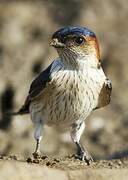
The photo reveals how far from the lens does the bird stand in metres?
10.4

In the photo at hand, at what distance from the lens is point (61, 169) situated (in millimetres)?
9102

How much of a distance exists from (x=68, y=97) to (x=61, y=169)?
1479mm

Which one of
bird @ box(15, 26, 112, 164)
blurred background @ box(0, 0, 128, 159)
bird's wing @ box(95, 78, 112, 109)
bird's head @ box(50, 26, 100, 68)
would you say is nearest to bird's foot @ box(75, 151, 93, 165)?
bird @ box(15, 26, 112, 164)

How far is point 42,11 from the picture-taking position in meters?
18.9

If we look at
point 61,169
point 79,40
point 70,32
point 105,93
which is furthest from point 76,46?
point 61,169

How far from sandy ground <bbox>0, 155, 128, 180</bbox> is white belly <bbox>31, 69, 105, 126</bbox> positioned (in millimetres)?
488

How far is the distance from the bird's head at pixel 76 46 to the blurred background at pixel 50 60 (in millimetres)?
2837

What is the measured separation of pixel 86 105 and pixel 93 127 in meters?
5.03

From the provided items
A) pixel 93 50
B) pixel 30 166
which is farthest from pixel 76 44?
pixel 30 166

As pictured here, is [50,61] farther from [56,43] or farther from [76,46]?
[56,43]

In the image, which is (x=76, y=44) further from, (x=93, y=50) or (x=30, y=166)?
(x=30, y=166)

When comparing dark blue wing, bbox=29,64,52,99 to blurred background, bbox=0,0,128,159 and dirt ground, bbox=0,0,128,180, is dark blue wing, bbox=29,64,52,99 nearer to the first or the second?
dirt ground, bbox=0,0,128,180

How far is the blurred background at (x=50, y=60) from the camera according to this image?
14836 mm

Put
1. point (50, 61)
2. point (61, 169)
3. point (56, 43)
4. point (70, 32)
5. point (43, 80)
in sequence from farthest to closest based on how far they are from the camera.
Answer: point (50, 61) < point (43, 80) < point (70, 32) < point (56, 43) < point (61, 169)
